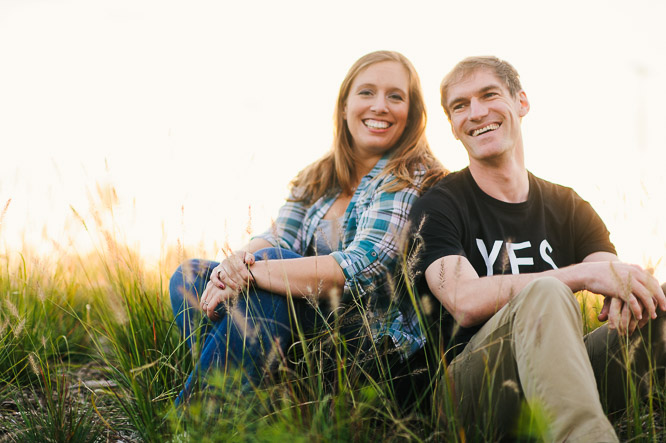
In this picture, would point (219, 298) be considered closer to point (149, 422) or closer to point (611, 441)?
point (149, 422)

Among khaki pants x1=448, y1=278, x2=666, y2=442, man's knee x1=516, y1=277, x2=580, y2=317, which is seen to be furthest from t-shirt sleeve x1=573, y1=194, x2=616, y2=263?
man's knee x1=516, y1=277, x2=580, y2=317

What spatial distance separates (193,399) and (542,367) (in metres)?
1.08

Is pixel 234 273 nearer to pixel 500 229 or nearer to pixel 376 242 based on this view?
pixel 376 242

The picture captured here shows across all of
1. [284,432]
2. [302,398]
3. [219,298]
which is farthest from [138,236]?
[284,432]

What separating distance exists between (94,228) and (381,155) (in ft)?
4.99

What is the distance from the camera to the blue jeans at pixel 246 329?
6.32 ft

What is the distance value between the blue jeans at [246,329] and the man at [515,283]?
0.57 m

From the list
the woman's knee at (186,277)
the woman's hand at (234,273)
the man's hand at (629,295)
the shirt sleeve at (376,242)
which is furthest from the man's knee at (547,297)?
the woman's knee at (186,277)

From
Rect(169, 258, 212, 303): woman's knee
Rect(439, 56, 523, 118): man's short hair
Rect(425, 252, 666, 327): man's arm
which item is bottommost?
Rect(425, 252, 666, 327): man's arm

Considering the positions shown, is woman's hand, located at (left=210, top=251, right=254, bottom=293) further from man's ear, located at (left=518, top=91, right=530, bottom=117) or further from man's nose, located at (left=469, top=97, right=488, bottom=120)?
man's ear, located at (left=518, top=91, right=530, bottom=117)

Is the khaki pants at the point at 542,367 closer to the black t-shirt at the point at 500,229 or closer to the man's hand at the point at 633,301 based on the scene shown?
the man's hand at the point at 633,301

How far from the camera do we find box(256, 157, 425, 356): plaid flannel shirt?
7.41 feet

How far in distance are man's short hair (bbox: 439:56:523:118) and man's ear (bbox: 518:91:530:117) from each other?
4 centimetres

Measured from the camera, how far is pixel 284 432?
151 cm
